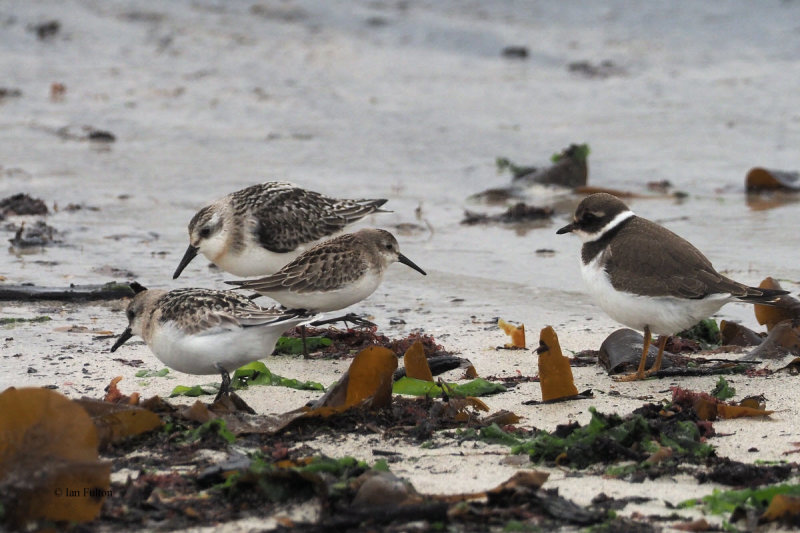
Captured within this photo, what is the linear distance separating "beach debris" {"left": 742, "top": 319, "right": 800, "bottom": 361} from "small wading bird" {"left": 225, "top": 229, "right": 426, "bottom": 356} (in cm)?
207

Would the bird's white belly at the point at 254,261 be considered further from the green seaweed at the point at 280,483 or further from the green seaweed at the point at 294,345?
the green seaweed at the point at 280,483

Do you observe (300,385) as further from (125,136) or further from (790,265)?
(125,136)

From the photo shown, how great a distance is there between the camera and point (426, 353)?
5469mm

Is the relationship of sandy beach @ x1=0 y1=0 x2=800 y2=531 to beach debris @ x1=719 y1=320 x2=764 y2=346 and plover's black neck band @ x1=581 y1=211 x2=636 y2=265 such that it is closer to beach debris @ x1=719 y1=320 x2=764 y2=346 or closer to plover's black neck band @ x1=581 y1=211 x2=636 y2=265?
beach debris @ x1=719 y1=320 x2=764 y2=346

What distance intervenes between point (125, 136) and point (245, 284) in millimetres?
6617

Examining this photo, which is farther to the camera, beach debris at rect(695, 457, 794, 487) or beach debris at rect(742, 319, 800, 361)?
beach debris at rect(742, 319, 800, 361)

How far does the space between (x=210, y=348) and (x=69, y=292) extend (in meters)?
2.11

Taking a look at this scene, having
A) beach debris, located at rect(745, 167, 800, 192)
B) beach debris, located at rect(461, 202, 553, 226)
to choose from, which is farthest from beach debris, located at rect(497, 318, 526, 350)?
beach debris, located at rect(745, 167, 800, 192)

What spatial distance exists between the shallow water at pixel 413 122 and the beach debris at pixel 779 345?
103cm

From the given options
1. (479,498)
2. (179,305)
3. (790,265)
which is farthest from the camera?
(790,265)

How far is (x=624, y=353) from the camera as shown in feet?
18.1

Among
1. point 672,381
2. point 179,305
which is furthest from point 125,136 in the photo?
point 672,381

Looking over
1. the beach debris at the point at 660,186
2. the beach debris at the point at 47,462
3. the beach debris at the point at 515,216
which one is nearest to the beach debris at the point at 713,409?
the beach debris at the point at 47,462

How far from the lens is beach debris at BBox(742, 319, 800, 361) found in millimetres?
5367
